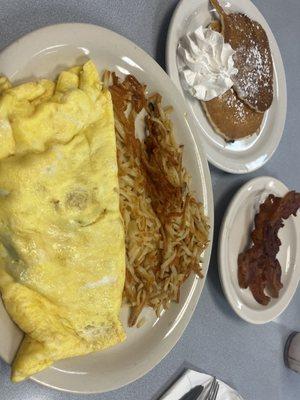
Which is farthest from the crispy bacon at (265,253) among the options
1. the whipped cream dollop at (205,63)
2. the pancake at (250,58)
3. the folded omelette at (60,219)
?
the folded omelette at (60,219)

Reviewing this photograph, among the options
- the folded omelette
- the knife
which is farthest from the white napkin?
the folded omelette

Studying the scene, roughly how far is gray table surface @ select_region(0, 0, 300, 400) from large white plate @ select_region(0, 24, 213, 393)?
0.19 meters

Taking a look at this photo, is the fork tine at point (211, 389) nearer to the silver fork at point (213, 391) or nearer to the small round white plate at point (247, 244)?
the silver fork at point (213, 391)

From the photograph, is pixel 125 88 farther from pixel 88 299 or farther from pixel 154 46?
pixel 88 299

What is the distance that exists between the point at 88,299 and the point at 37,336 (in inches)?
7.3

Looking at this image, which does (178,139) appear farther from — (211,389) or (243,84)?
(211,389)

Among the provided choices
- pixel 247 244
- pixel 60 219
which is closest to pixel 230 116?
pixel 247 244

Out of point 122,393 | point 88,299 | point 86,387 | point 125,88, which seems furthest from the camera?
point 122,393

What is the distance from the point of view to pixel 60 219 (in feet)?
4.64

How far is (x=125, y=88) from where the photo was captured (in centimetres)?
177

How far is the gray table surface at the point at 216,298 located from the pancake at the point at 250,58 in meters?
0.29

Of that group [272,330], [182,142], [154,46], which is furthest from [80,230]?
[272,330]

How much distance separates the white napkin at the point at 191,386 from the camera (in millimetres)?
2080

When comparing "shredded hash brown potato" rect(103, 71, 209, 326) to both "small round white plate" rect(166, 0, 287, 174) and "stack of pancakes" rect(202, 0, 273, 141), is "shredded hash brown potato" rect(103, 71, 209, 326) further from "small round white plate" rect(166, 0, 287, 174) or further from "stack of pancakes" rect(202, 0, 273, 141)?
"stack of pancakes" rect(202, 0, 273, 141)
